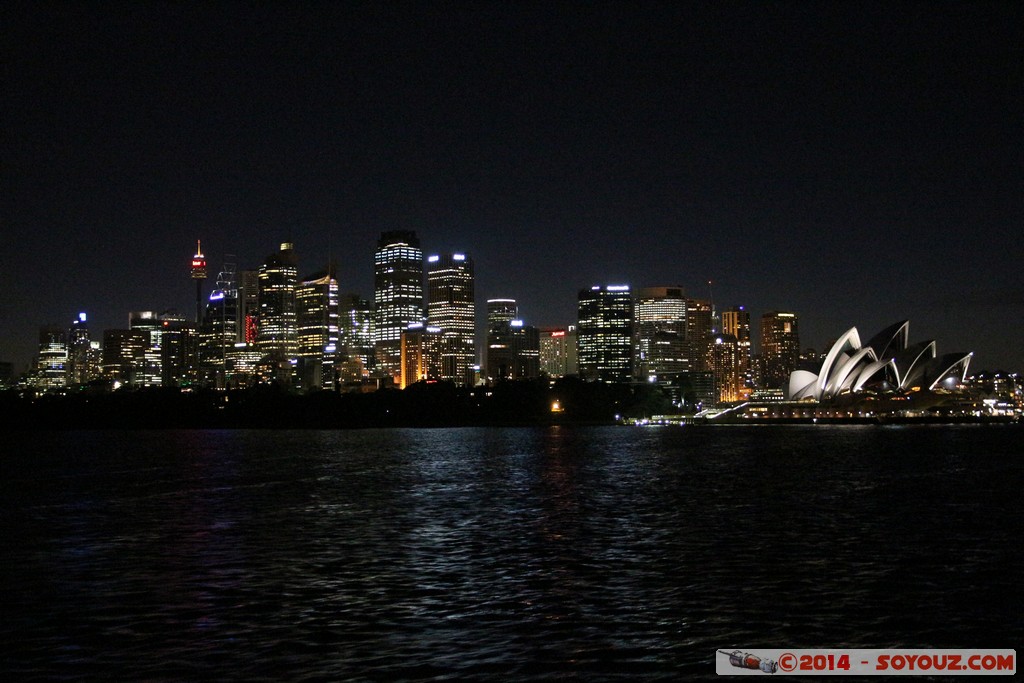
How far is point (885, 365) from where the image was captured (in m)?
184

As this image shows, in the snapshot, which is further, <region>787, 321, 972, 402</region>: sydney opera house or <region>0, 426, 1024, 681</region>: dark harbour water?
<region>787, 321, 972, 402</region>: sydney opera house

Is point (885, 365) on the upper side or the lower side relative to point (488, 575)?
upper

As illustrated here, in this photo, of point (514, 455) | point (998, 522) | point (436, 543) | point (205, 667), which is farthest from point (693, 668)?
point (514, 455)

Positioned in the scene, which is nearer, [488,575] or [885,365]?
[488,575]

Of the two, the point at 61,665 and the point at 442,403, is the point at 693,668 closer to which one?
the point at 61,665

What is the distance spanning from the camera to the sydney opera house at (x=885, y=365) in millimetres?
183250

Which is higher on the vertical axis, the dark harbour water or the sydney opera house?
the sydney opera house

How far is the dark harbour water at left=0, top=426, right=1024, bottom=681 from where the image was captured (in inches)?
696

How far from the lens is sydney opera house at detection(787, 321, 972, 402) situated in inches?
7215

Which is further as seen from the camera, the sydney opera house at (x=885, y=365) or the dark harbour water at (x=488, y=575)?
the sydney opera house at (x=885, y=365)

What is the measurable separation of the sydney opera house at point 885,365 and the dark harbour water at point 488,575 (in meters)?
131

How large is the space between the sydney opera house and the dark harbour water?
131 metres

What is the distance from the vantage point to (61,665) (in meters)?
17.0

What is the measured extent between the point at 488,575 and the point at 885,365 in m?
171
